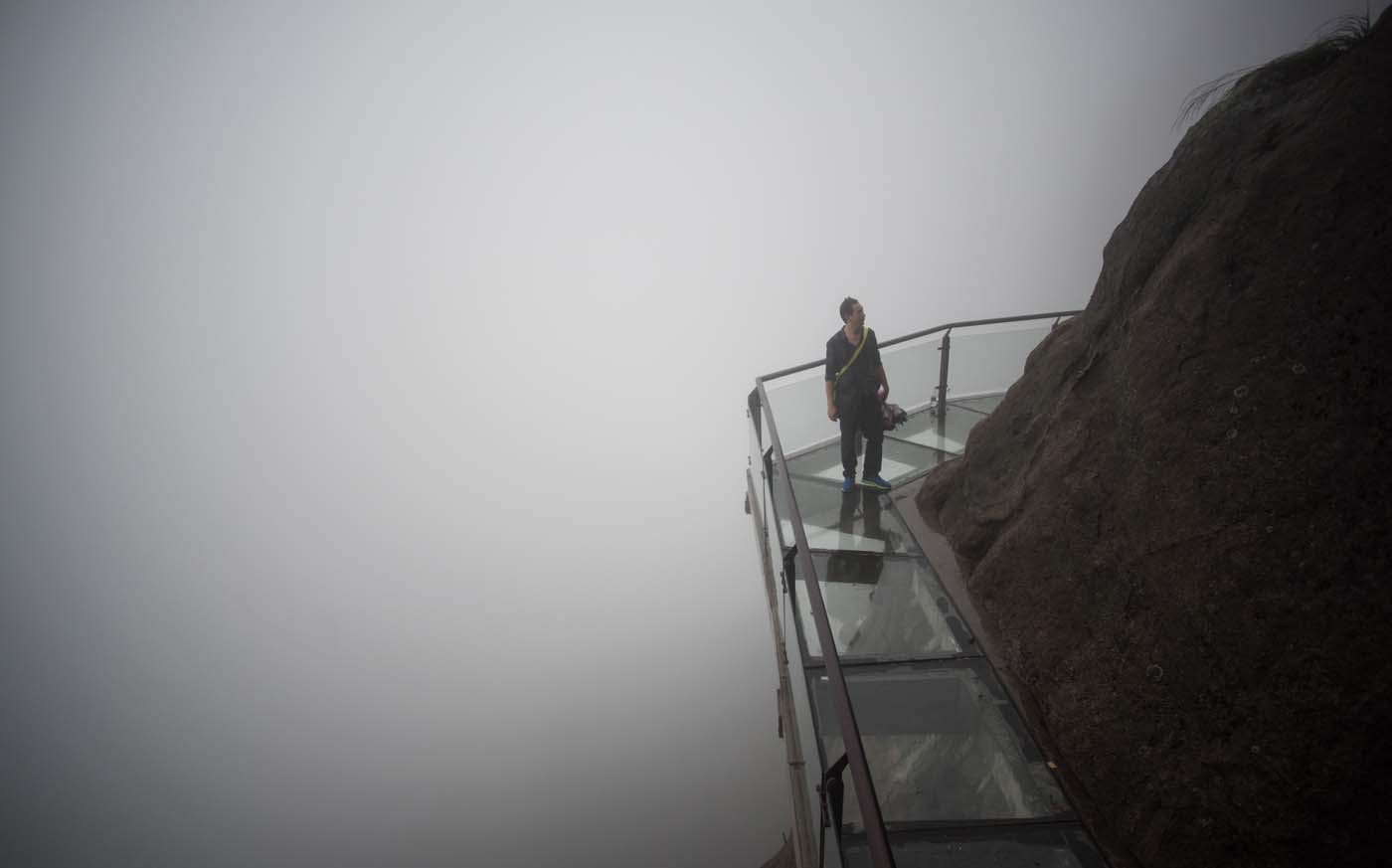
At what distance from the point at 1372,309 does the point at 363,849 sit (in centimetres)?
5663

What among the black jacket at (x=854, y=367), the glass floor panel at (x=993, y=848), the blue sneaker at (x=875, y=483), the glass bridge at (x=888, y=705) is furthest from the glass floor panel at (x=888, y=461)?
the glass floor panel at (x=993, y=848)

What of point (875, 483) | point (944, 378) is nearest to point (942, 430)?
point (944, 378)

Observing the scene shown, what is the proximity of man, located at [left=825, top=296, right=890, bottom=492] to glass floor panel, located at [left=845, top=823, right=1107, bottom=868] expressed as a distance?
314cm

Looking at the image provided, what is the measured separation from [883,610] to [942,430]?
352 centimetres

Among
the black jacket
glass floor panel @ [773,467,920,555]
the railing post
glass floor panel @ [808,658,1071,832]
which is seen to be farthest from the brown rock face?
the railing post

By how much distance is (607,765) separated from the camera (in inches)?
1550

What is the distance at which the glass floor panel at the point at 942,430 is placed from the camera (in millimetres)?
6379

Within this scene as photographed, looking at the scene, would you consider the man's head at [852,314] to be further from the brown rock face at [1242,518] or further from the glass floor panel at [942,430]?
the glass floor panel at [942,430]

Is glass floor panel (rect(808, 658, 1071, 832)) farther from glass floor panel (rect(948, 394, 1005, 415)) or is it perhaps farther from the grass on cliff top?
glass floor panel (rect(948, 394, 1005, 415))

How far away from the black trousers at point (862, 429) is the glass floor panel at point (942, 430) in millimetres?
1398

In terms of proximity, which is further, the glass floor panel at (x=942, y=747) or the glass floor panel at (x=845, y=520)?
the glass floor panel at (x=845, y=520)

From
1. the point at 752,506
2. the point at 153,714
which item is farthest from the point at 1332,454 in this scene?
the point at 153,714

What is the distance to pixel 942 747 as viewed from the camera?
3.11 m

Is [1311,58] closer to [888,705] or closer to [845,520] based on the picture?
[845,520]
